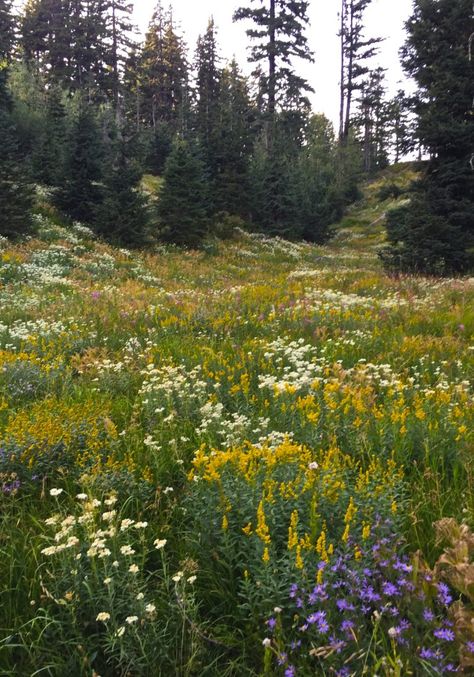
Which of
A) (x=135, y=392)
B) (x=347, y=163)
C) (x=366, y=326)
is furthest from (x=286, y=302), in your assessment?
(x=347, y=163)

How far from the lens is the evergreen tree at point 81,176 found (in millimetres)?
22203

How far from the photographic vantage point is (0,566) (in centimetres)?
248

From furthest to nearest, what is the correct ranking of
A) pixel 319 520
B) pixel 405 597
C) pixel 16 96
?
pixel 16 96
pixel 319 520
pixel 405 597

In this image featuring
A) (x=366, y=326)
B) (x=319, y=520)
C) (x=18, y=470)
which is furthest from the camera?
(x=366, y=326)

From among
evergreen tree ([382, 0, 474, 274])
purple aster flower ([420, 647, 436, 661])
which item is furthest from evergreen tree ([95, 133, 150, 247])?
purple aster flower ([420, 647, 436, 661])

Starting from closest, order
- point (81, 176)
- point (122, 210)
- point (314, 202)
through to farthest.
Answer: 1. point (122, 210)
2. point (81, 176)
3. point (314, 202)

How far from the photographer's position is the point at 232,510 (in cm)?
265

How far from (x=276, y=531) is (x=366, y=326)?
5.26m

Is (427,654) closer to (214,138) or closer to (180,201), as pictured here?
(180,201)

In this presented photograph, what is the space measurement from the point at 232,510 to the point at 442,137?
16.2 m

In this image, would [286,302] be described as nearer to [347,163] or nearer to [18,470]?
[18,470]

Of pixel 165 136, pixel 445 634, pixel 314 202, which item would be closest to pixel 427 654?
pixel 445 634

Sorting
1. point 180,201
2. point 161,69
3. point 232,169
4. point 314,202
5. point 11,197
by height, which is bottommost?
point 11,197

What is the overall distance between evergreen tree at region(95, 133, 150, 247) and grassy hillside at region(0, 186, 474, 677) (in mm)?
14185
